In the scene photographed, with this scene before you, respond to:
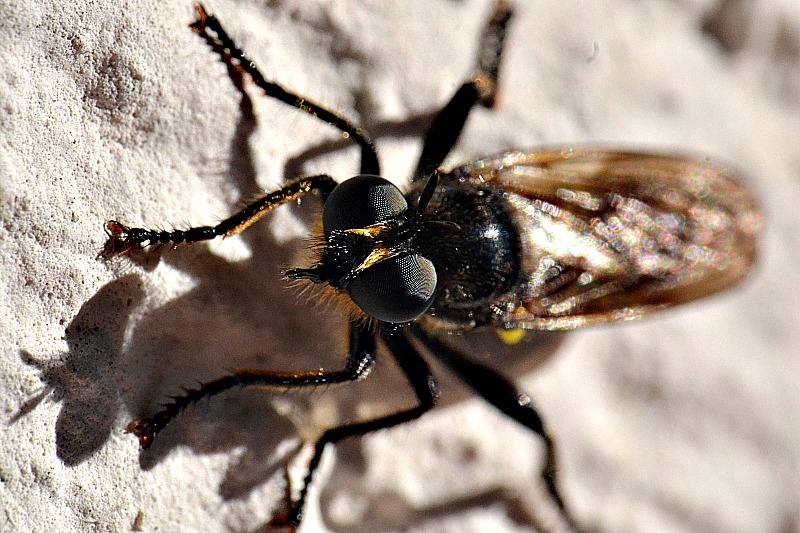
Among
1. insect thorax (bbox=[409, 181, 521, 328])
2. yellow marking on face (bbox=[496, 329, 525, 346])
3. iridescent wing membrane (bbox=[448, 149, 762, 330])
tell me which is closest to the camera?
insect thorax (bbox=[409, 181, 521, 328])

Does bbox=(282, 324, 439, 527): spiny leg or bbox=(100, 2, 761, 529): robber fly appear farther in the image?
bbox=(282, 324, 439, 527): spiny leg

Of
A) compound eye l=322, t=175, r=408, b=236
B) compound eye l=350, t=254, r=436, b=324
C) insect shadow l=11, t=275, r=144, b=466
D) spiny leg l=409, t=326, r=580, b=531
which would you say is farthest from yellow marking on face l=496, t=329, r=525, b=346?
insect shadow l=11, t=275, r=144, b=466

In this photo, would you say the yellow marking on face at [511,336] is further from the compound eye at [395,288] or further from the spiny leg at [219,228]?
the spiny leg at [219,228]

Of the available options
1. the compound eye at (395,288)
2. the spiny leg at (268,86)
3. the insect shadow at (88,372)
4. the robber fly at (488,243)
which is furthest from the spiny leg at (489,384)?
the insect shadow at (88,372)

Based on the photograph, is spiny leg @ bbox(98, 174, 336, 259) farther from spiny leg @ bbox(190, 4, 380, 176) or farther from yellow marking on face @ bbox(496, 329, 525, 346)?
yellow marking on face @ bbox(496, 329, 525, 346)

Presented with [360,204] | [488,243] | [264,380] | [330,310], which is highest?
[360,204]

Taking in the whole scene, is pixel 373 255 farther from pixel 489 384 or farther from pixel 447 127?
pixel 489 384

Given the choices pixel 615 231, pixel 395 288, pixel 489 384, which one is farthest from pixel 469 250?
pixel 615 231
